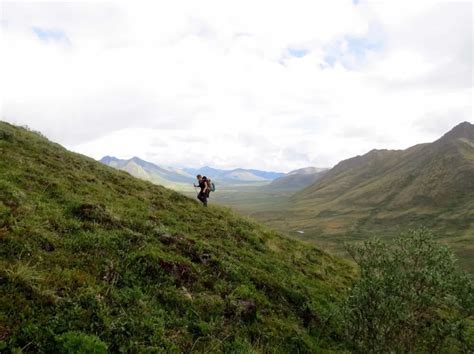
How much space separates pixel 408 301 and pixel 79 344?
1028 centimetres

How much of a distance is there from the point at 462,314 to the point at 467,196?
180 m

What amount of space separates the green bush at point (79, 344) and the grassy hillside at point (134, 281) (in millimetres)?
33

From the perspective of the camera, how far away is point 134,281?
37.0 feet

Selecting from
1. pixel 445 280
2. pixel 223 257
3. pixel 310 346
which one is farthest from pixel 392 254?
pixel 223 257

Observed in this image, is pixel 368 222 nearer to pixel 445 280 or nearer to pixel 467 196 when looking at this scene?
pixel 467 196

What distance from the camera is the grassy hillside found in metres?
8.63

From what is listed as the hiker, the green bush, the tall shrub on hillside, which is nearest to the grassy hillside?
the green bush

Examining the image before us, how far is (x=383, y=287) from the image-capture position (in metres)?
12.2

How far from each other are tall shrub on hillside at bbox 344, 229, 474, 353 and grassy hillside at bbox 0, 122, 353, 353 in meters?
1.45

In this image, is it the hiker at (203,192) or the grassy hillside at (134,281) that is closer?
the grassy hillside at (134,281)

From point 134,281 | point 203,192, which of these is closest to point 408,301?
point 134,281

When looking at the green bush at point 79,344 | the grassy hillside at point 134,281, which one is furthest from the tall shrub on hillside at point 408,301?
the green bush at point 79,344

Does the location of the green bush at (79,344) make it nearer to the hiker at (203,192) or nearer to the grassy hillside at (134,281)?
the grassy hillside at (134,281)

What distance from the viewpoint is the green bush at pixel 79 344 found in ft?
24.6
